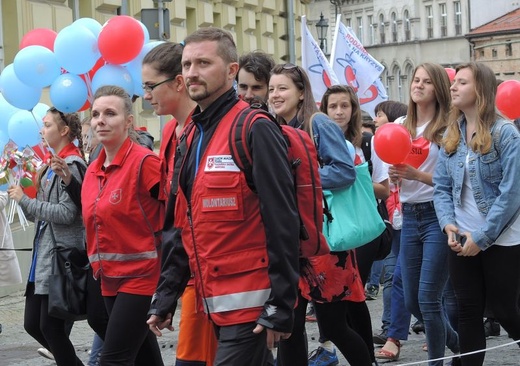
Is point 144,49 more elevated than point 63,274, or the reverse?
point 144,49

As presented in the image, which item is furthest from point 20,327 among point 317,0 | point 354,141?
point 317,0

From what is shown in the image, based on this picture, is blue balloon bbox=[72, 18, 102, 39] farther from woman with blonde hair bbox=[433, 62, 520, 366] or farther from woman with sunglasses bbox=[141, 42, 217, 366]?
woman with blonde hair bbox=[433, 62, 520, 366]

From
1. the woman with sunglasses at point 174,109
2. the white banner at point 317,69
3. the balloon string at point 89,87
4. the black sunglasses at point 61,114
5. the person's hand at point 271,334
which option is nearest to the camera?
the person's hand at point 271,334

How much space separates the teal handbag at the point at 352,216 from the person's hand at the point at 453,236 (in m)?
0.39

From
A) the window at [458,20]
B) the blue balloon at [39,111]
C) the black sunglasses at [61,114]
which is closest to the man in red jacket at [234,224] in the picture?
the black sunglasses at [61,114]

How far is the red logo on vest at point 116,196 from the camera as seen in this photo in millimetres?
6480

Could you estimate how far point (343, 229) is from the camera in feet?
23.4

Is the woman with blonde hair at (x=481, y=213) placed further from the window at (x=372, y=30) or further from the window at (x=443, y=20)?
the window at (x=372, y=30)

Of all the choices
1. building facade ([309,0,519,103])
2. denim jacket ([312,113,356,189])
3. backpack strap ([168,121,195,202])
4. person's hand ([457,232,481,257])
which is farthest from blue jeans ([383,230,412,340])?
building facade ([309,0,519,103])

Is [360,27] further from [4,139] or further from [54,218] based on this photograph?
[54,218]

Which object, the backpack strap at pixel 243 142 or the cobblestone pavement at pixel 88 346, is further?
the cobblestone pavement at pixel 88 346

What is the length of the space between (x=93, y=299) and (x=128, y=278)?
72 centimetres

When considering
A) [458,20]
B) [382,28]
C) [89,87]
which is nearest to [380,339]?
[89,87]

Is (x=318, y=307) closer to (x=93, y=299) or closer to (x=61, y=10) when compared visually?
(x=93, y=299)
